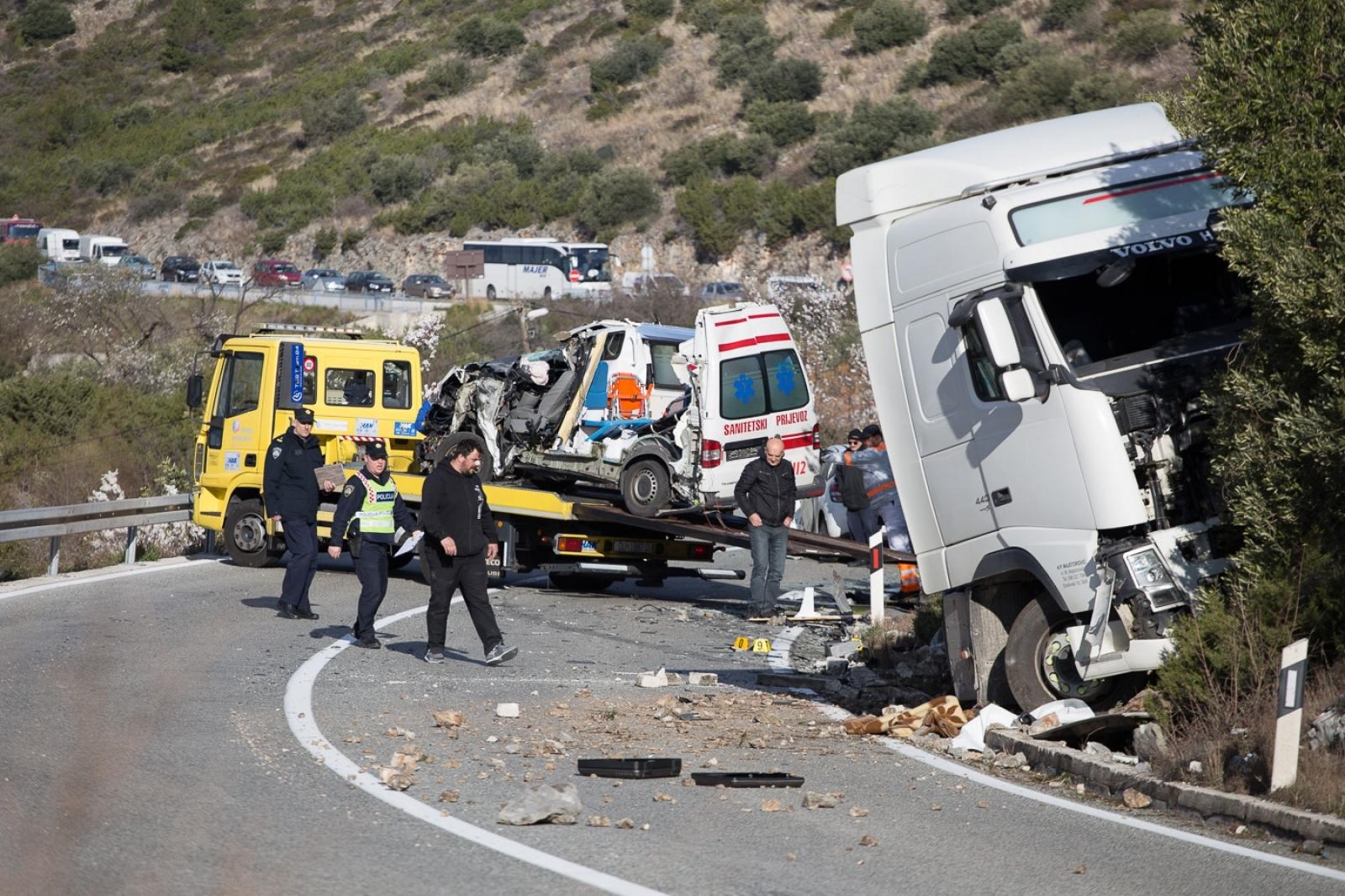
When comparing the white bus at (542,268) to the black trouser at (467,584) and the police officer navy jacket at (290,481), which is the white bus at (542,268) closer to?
the police officer navy jacket at (290,481)

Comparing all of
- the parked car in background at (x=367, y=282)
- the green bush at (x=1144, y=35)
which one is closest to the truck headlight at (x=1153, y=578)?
the green bush at (x=1144, y=35)

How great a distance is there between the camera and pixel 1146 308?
363 inches

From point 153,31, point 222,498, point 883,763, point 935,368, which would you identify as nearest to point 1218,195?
point 935,368

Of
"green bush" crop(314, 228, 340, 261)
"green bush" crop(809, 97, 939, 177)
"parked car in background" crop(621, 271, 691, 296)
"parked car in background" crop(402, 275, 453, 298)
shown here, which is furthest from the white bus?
"green bush" crop(314, 228, 340, 261)

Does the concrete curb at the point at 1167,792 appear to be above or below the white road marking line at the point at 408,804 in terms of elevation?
above

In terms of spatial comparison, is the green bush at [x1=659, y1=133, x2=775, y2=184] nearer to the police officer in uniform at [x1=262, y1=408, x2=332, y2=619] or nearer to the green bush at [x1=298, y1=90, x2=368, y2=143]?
the green bush at [x1=298, y1=90, x2=368, y2=143]

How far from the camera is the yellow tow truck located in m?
18.1

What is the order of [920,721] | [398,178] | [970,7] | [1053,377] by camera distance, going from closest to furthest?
1. [1053,377]
2. [920,721]
3. [970,7]
4. [398,178]

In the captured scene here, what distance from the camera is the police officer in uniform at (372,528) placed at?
1256 centimetres

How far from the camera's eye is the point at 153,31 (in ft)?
306

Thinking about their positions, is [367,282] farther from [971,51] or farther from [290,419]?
[290,419]

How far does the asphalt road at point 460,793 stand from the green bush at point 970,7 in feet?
179

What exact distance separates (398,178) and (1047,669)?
5963 centimetres

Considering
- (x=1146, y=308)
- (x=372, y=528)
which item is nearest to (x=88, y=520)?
(x=372, y=528)
